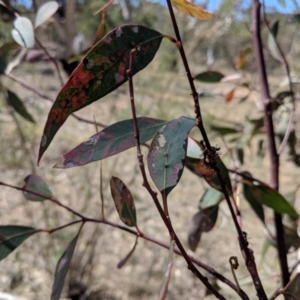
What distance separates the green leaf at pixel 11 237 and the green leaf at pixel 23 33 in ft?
0.66

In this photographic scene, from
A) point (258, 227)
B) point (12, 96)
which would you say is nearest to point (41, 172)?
point (258, 227)

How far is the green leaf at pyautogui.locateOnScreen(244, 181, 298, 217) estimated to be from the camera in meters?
0.48

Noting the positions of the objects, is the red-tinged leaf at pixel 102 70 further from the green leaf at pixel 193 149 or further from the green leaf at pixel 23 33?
the green leaf at pixel 23 33

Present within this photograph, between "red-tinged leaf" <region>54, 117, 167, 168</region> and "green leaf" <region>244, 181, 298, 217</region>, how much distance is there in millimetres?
186

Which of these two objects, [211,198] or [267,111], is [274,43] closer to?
[267,111]

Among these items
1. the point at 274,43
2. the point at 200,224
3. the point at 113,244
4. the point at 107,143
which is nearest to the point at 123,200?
the point at 107,143

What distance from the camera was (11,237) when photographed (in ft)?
1.61

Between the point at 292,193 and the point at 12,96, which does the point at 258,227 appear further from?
the point at 12,96

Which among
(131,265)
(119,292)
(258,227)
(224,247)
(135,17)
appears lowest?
(119,292)

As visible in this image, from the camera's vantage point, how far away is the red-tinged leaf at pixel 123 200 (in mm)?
386

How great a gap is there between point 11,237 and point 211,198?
0.24 metres

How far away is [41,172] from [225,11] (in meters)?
1.61

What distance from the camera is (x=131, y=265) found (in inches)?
74.3

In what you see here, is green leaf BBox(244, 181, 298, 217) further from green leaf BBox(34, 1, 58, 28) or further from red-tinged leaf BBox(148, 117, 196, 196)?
green leaf BBox(34, 1, 58, 28)
